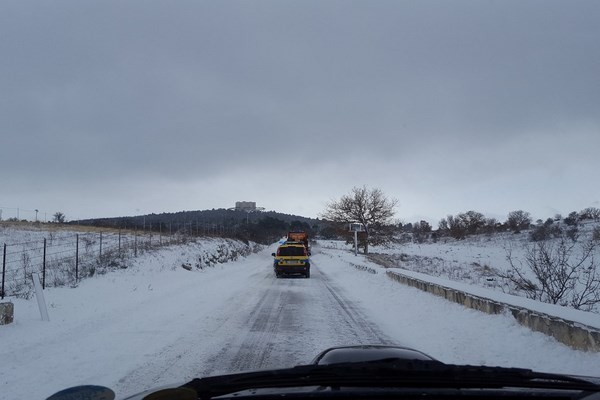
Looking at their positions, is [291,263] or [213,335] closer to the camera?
[213,335]

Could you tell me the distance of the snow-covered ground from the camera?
21.4 feet

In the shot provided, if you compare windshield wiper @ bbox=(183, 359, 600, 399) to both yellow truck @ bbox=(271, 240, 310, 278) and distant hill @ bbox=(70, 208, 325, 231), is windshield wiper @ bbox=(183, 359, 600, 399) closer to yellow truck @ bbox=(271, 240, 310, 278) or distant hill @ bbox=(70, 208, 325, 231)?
yellow truck @ bbox=(271, 240, 310, 278)

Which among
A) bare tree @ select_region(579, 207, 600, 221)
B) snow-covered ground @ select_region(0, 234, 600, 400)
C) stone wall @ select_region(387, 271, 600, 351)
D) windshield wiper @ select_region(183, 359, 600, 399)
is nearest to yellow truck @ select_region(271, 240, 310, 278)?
snow-covered ground @ select_region(0, 234, 600, 400)

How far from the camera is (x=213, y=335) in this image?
9.27 m

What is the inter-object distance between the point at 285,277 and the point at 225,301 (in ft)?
38.2

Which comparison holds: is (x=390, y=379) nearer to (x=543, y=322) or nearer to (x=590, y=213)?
(x=543, y=322)

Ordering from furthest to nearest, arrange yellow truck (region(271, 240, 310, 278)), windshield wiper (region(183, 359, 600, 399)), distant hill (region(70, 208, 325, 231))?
distant hill (region(70, 208, 325, 231)) < yellow truck (region(271, 240, 310, 278)) < windshield wiper (region(183, 359, 600, 399))

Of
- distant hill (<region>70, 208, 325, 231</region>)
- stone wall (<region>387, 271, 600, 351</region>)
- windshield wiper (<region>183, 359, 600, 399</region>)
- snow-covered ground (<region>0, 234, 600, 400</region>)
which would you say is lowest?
snow-covered ground (<region>0, 234, 600, 400</region>)

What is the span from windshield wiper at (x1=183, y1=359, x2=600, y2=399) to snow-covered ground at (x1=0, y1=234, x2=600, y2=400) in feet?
10.5

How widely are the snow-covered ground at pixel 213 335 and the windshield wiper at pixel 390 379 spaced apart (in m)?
3.21

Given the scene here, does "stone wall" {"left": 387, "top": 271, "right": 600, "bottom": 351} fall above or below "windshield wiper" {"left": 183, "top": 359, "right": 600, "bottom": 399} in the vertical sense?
below

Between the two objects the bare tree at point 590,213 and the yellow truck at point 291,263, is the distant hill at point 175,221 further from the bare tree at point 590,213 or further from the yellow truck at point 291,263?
the bare tree at point 590,213

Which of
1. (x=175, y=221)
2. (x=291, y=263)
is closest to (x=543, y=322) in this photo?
(x=291, y=263)

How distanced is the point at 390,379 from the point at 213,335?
677 cm
